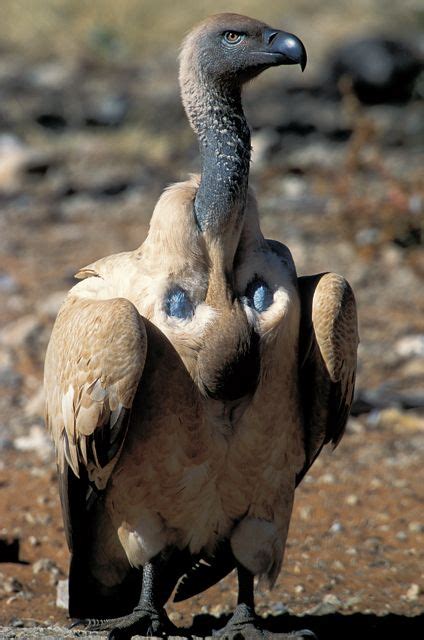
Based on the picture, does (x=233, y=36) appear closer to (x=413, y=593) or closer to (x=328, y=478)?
(x=413, y=593)

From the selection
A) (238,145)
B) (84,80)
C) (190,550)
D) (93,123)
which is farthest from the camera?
(84,80)

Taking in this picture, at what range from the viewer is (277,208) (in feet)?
39.8

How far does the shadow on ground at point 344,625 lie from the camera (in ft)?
16.0

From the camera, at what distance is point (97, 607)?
484cm

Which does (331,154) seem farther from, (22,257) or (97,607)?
(97,607)

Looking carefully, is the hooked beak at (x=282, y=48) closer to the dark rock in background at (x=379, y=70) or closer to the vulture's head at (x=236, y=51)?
the vulture's head at (x=236, y=51)

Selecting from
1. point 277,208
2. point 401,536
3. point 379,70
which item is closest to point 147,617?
point 401,536

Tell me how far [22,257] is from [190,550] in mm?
6587

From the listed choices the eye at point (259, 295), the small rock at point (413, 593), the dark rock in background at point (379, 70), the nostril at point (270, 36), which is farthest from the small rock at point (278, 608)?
the dark rock in background at point (379, 70)

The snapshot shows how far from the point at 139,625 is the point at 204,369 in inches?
41.7

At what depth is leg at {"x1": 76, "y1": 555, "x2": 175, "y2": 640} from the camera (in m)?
4.39

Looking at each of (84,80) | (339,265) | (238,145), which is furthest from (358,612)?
(84,80)

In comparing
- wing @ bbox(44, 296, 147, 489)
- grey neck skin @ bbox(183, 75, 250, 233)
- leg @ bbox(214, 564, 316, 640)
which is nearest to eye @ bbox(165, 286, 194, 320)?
wing @ bbox(44, 296, 147, 489)

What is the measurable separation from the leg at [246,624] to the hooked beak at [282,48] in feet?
6.44
